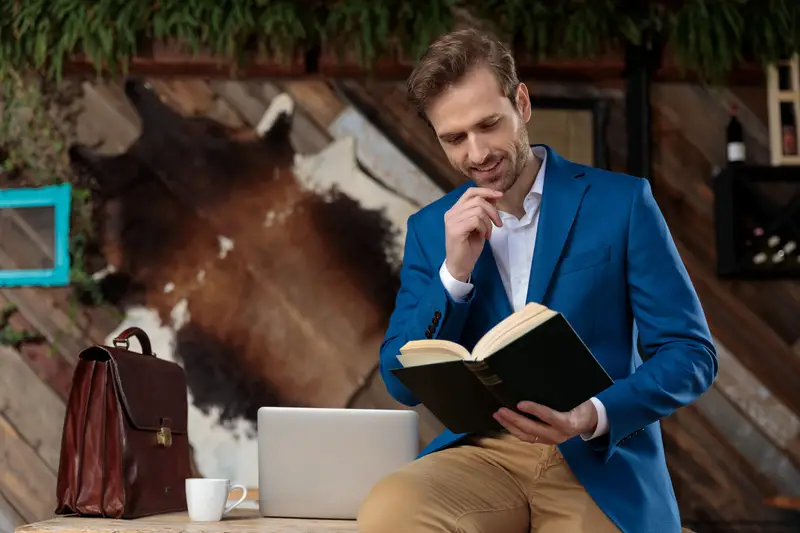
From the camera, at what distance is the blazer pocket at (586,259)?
171cm

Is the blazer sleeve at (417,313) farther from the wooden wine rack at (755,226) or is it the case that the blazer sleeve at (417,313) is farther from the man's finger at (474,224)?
the wooden wine rack at (755,226)

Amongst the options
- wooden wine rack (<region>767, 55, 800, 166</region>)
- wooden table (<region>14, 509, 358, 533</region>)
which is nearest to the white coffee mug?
wooden table (<region>14, 509, 358, 533</region>)

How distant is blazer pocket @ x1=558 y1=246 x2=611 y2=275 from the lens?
171cm

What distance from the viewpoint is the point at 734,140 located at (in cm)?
363

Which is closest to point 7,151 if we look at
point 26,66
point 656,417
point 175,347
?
point 26,66

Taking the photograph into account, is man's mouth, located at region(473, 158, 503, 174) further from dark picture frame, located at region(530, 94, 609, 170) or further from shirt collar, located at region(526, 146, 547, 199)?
dark picture frame, located at region(530, 94, 609, 170)

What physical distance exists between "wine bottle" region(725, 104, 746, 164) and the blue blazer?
1.99m

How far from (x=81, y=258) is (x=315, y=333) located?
936 mm

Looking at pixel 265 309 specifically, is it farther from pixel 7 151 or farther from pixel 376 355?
pixel 7 151

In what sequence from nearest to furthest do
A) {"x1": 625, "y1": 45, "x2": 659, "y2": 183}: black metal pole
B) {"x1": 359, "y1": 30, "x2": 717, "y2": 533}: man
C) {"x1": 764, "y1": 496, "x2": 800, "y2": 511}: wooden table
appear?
{"x1": 359, "y1": 30, "x2": 717, "y2": 533}: man
{"x1": 764, "y1": 496, "x2": 800, "y2": 511}: wooden table
{"x1": 625, "y1": 45, "x2": 659, "y2": 183}: black metal pole

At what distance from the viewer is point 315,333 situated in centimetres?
357

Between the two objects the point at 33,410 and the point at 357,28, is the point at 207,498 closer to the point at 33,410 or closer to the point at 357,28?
the point at 33,410

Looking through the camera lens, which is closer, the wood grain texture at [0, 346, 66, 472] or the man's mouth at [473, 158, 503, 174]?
the man's mouth at [473, 158, 503, 174]

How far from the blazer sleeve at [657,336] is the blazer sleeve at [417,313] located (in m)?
0.30
